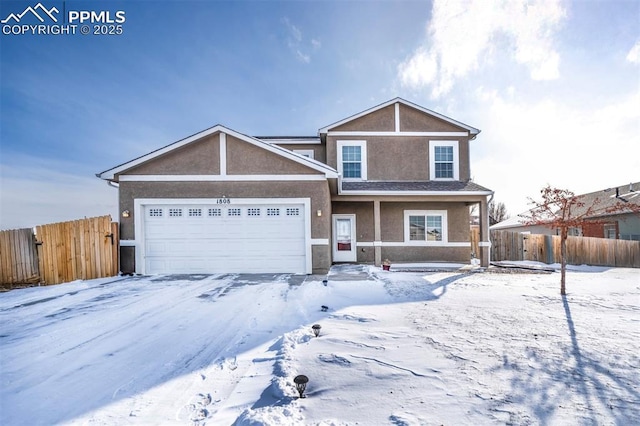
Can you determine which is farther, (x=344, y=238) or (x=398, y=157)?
(x=398, y=157)

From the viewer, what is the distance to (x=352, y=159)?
39.0 feet

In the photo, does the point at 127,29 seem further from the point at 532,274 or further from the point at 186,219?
the point at 532,274

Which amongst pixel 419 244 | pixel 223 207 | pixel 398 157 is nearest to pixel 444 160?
pixel 398 157

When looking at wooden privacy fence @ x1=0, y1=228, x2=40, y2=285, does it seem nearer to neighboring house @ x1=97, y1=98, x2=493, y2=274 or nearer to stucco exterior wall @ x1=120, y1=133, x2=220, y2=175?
neighboring house @ x1=97, y1=98, x2=493, y2=274

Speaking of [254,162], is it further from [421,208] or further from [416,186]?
[421,208]

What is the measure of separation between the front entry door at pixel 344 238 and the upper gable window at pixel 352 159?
1.95m

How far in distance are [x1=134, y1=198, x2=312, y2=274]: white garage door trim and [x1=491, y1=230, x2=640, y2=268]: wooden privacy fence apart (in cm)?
1046

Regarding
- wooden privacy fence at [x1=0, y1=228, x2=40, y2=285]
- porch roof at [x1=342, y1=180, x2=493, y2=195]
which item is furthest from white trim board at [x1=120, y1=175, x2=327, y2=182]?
wooden privacy fence at [x1=0, y1=228, x2=40, y2=285]

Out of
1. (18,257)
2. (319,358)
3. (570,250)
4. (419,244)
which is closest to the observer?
(319,358)

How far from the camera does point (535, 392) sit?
8.13 ft

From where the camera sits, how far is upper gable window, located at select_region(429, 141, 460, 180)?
11.9 meters

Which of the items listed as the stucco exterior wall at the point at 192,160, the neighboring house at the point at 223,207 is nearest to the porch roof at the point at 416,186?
the neighboring house at the point at 223,207

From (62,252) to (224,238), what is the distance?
4.48m

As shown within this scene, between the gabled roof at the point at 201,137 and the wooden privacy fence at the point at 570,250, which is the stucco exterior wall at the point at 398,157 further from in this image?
the wooden privacy fence at the point at 570,250
